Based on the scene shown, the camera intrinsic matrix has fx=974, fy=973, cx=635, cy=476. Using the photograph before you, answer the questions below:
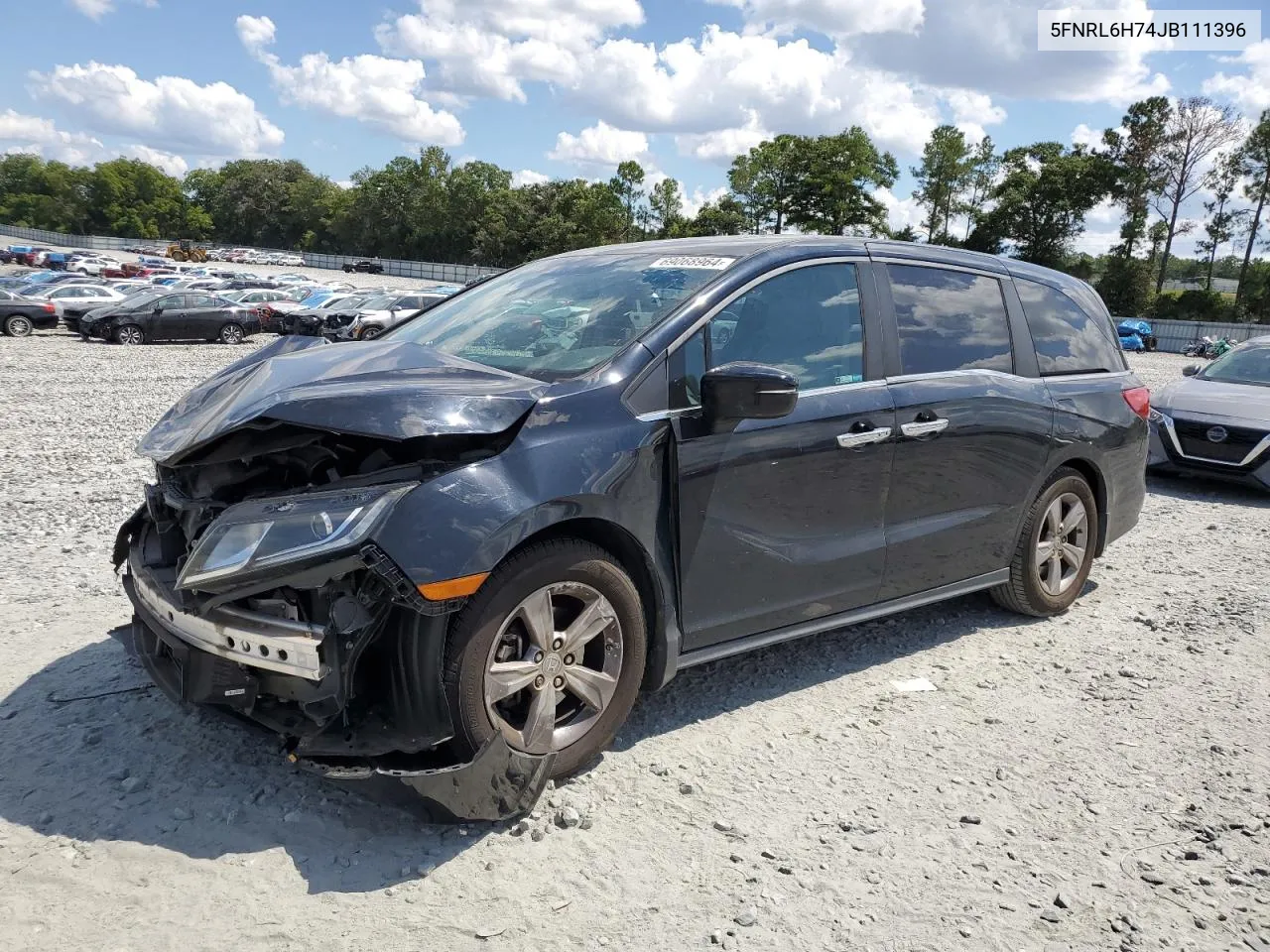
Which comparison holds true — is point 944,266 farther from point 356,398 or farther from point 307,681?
point 307,681

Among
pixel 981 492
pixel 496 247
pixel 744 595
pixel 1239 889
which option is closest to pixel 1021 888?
pixel 1239 889

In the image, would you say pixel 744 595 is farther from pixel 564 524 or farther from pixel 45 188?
pixel 45 188

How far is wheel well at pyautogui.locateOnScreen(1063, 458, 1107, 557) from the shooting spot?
530 cm

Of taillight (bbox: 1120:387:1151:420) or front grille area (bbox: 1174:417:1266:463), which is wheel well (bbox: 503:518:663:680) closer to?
taillight (bbox: 1120:387:1151:420)

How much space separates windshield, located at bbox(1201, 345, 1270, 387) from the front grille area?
119cm

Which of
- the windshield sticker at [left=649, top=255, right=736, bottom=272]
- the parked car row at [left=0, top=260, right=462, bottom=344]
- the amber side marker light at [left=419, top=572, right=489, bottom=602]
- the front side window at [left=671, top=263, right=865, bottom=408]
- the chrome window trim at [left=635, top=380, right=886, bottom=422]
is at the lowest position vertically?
the parked car row at [left=0, top=260, right=462, bottom=344]

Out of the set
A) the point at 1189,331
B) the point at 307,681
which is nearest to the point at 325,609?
the point at 307,681

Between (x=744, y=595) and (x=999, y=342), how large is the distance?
2.13 metres

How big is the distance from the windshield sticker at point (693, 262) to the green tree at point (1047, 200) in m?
68.6

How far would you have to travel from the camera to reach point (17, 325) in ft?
A: 81.5

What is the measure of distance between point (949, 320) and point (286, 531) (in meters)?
3.20

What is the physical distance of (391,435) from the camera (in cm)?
286

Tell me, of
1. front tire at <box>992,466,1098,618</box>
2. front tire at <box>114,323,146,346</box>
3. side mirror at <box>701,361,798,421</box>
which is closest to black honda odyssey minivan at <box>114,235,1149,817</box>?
side mirror at <box>701,361,798,421</box>

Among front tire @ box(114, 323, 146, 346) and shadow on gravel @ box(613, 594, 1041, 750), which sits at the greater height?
shadow on gravel @ box(613, 594, 1041, 750)
